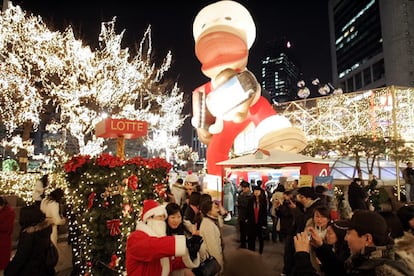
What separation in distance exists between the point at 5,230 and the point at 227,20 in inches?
368

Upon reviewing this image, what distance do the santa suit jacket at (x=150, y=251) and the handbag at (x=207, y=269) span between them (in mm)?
442

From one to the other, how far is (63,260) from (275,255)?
4606 mm

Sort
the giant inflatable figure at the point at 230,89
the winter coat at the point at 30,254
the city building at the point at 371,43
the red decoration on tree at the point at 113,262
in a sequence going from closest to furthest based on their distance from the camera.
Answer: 1. the winter coat at the point at 30,254
2. the red decoration on tree at the point at 113,262
3. the giant inflatable figure at the point at 230,89
4. the city building at the point at 371,43

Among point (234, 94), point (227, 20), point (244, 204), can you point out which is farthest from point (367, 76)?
point (244, 204)

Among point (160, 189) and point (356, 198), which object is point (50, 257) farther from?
point (356, 198)

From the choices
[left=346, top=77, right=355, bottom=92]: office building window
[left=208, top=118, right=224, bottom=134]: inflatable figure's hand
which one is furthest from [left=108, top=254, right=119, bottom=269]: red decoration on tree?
[left=346, top=77, right=355, bottom=92]: office building window

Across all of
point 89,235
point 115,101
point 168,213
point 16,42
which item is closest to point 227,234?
point 89,235

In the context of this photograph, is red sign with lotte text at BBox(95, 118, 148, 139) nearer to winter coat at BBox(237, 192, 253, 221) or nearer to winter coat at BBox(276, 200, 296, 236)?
winter coat at BBox(237, 192, 253, 221)

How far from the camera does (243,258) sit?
139 cm

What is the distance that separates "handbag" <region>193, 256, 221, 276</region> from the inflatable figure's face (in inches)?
353

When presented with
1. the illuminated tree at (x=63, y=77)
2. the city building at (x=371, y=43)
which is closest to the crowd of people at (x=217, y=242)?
the illuminated tree at (x=63, y=77)

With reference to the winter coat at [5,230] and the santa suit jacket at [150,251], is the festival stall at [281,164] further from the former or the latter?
the santa suit jacket at [150,251]

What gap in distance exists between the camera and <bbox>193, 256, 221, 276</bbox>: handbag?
9.57ft

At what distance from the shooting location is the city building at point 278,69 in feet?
A: 438
